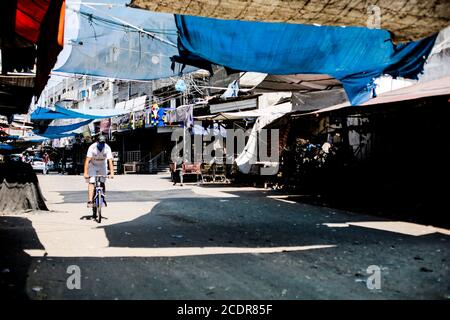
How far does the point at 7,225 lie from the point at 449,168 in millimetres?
9744

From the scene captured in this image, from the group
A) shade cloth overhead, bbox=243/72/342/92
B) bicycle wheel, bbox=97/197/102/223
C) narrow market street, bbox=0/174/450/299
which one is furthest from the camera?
shade cloth overhead, bbox=243/72/342/92

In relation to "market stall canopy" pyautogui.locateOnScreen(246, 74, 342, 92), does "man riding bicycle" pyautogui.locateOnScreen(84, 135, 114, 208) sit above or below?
below

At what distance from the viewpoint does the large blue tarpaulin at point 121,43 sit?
23.7 feet

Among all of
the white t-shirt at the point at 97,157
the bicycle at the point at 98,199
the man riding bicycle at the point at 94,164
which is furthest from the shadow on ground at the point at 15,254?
the white t-shirt at the point at 97,157

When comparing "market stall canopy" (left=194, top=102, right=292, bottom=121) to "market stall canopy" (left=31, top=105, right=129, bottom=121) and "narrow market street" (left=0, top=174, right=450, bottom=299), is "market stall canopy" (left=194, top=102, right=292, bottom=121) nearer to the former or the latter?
"market stall canopy" (left=31, top=105, right=129, bottom=121)

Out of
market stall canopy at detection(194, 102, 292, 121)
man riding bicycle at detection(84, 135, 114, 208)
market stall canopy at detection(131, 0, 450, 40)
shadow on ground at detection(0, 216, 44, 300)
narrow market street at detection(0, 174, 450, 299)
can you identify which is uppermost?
market stall canopy at detection(194, 102, 292, 121)

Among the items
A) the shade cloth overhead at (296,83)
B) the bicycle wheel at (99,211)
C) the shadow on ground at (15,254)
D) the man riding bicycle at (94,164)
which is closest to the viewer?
the shadow on ground at (15,254)

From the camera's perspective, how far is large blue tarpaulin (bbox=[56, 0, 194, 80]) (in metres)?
7.22

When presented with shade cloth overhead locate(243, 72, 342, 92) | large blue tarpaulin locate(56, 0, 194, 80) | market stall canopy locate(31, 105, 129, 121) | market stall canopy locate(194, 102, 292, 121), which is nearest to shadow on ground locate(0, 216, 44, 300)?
large blue tarpaulin locate(56, 0, 194, 80)

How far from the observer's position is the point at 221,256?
208 inches

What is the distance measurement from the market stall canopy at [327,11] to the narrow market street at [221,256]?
9.87ft

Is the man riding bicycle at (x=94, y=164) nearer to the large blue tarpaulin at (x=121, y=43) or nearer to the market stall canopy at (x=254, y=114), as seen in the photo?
the large blue tarpaulin at (x=121, y=43)

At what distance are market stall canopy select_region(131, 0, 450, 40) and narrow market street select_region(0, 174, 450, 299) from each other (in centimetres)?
301
